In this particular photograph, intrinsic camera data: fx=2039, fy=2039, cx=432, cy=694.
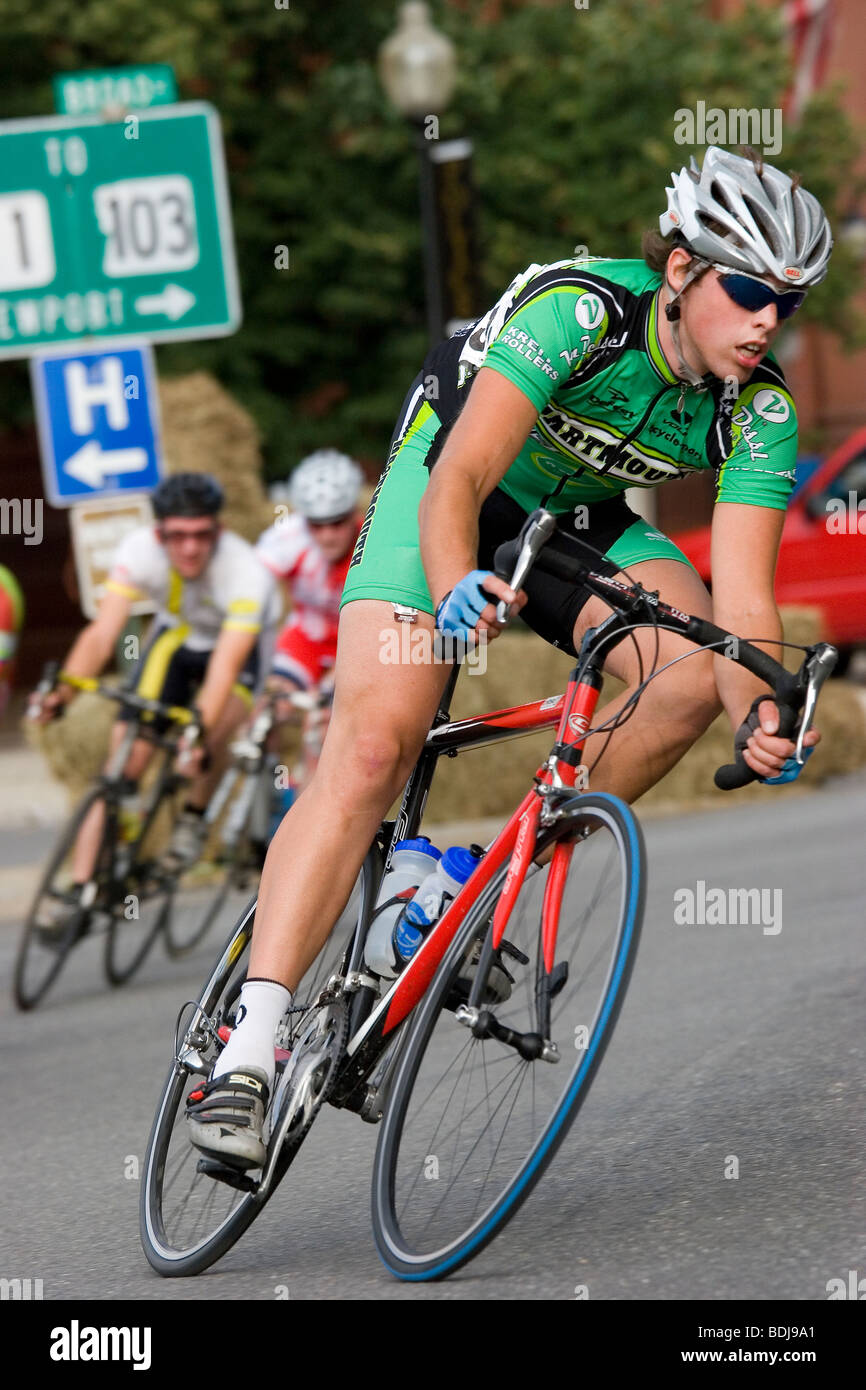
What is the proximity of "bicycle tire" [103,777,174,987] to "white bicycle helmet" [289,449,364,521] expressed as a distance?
125 centimetres

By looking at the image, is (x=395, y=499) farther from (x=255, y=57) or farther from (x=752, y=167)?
(x=255, y=57)

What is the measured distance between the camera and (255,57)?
2405 centimetres

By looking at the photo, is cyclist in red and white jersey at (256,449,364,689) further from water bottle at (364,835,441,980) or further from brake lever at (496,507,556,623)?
brake lever at (496,507,556,623)

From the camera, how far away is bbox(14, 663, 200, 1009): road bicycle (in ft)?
25.4

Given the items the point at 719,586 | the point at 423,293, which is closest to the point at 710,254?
Result: the point at 719,586

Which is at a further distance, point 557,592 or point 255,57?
point 255,57

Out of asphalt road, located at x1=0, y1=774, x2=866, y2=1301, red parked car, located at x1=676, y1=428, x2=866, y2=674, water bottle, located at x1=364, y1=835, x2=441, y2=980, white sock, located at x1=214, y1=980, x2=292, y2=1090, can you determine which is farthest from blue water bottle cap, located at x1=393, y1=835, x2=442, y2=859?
red parked car, located at x1=676, y1=428, x2=866, y2=674

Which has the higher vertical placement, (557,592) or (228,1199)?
(557,592)

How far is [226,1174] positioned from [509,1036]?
0.59 metres

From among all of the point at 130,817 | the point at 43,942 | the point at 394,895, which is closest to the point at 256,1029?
the point at 394,895

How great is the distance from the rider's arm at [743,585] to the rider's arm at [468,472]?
0.47 meters
